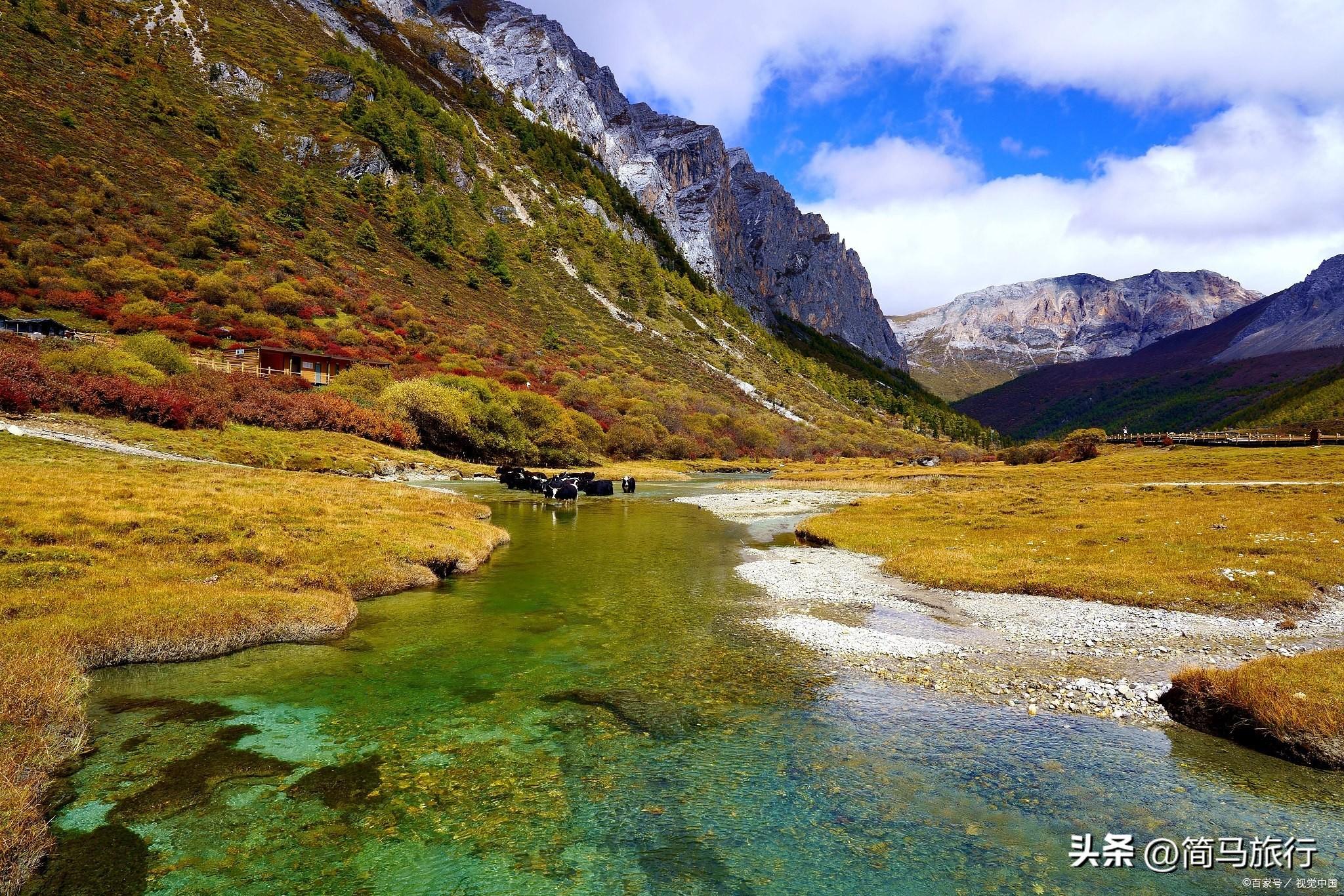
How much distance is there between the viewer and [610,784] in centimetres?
1027

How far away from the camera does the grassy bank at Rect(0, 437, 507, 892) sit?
10.2 m

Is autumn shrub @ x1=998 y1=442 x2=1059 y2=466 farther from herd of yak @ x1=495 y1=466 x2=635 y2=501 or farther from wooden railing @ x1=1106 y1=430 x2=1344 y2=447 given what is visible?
herd of yak @ x1=495 y1=466 x2=635 y2=501

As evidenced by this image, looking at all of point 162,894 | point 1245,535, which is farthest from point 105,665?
point 1245,535

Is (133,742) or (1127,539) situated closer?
(133,742)

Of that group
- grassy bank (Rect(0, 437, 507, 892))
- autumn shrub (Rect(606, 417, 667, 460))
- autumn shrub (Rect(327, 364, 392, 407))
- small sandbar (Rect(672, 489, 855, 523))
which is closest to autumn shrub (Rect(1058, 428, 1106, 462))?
small sandbar (Rect(672, 489, 855, 523))

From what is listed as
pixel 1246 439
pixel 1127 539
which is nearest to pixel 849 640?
pixel 1127 539

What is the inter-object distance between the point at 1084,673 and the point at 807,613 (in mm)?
8259

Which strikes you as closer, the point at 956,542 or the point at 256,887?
the point at 256,887

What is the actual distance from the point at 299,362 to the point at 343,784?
268ft

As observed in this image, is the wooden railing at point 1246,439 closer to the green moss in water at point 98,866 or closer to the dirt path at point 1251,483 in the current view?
the dirt path at point 1251,483

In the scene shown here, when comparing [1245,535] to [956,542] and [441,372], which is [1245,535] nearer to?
[956,542]

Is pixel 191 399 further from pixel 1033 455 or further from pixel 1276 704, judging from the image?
pixel 1033 455

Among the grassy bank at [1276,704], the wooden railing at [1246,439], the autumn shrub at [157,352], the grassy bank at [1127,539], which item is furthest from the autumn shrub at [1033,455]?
the autumn shrub at [157,352]

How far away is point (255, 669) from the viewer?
14.4 m
